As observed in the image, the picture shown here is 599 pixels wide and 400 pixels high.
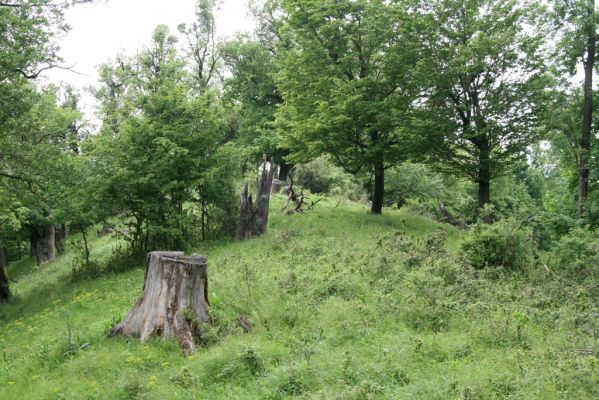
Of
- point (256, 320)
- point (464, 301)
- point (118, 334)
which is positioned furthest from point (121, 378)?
point (464, 301)

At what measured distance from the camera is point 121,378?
645 cm

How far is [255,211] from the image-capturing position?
1767 centimetres

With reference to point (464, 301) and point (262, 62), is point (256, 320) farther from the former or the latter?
point (262, 62)

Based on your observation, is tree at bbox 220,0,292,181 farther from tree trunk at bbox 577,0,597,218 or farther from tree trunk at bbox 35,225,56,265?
tree trunk at bbox 577,0,597,218

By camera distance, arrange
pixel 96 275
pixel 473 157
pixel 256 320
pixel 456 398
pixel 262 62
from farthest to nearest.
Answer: pixel 262 62 → pixel 473 157 → pixel 96 275 → pixel 256 320 → pixel 456 398

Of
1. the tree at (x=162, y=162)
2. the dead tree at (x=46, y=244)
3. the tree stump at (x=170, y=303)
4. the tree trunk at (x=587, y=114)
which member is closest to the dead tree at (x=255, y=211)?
the tree at (x=162, y=162)

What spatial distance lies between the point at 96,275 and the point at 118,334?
8.94m

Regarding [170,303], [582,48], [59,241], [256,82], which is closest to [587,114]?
[582,48]

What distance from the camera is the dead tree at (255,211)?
57.2 feet

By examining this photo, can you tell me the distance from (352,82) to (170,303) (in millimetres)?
13261

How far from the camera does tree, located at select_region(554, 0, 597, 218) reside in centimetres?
1608

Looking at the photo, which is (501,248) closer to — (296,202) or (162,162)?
(162,162)

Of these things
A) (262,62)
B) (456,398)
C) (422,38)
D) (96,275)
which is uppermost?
(262,62)

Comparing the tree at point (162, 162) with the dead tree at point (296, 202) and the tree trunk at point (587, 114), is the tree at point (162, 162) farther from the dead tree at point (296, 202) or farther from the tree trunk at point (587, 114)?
the tree trunk at point (587, 114)
